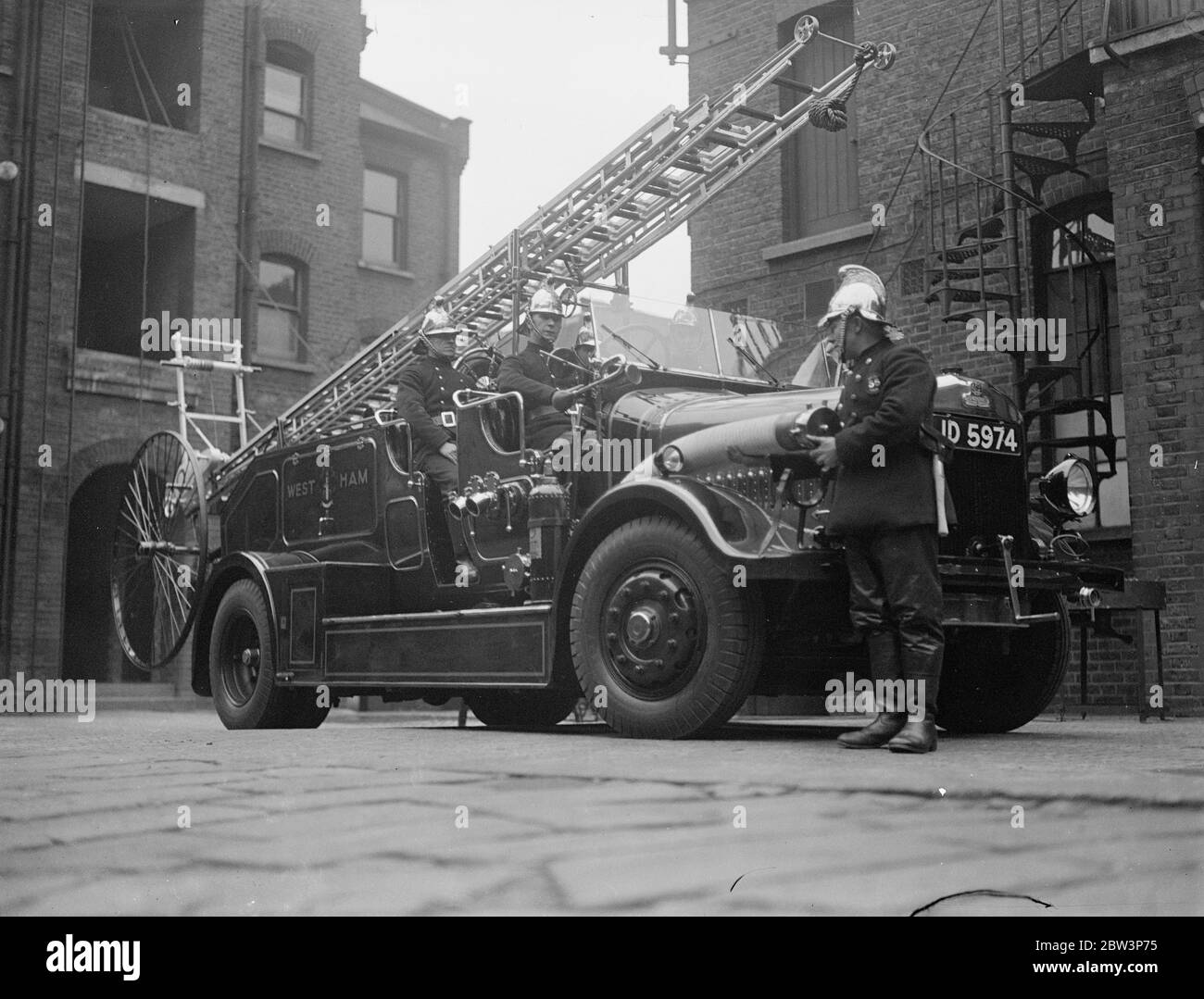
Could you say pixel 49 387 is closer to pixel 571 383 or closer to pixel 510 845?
pixel 571 383

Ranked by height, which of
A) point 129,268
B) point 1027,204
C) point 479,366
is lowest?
point 479,366

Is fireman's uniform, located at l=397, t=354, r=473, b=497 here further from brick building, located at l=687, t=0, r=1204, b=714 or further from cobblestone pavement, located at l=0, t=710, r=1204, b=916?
cobblestone pavement, located at l=0, t=710, r=1204, b=916

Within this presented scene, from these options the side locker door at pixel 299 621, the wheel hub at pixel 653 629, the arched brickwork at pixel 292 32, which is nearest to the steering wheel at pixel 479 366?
the side locker door at pixel 299 621

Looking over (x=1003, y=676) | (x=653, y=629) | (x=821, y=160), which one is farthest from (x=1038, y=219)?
(x=653, y=629)

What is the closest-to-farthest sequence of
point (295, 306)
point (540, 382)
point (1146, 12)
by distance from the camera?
point (540, 382) → point (1146, 12) → point (295, 306)

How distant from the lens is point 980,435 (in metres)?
6.87

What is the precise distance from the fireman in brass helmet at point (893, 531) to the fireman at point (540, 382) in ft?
7.04

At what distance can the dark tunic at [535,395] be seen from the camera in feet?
26.8

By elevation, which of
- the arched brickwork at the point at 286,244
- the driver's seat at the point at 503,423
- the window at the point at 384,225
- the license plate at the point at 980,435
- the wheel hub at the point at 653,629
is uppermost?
the window at the point at 384,225

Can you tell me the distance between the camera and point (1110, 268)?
1230cm

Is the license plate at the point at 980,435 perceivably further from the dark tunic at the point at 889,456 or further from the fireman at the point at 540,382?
the fireman at the point at 540,382

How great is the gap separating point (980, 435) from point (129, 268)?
1229cm

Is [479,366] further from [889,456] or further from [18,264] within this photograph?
[889,456]

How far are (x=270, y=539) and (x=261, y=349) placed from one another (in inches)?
399
